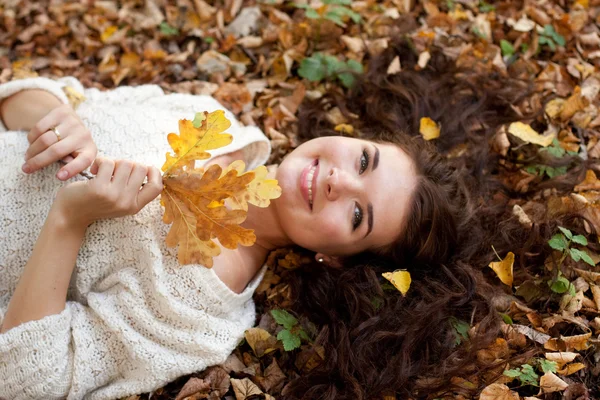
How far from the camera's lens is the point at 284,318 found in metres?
2.71

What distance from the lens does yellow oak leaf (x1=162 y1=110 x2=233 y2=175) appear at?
6.74 feet

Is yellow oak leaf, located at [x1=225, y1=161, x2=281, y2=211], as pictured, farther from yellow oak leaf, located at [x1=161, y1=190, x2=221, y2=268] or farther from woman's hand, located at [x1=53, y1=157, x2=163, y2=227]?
woman's hand, located at [x1=53, y1=157, x2=163, y2=227]

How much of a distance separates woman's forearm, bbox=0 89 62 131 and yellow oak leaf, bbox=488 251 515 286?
242cm

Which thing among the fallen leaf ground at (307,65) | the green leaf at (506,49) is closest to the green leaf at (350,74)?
the fallen leaf ground at (307,65)

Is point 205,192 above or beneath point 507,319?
above

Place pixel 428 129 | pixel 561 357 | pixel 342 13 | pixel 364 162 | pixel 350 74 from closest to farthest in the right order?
pixel 561 357, pixel 364 162, pixel 428 129, pixel 350 74, pixel 342 13

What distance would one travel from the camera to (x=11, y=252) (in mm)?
2518

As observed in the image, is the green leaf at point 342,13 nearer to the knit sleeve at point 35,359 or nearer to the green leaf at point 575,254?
the green leaf at point 575,254

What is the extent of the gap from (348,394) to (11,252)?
168cm

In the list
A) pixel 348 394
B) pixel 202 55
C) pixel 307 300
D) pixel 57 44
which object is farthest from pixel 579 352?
pixel 57 44

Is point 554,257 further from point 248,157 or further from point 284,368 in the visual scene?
point 248,157

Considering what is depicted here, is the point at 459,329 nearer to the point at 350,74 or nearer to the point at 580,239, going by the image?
the point at 580,239

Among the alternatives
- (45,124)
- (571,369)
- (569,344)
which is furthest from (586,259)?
(45,124)

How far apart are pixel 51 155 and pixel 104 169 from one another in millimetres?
324
